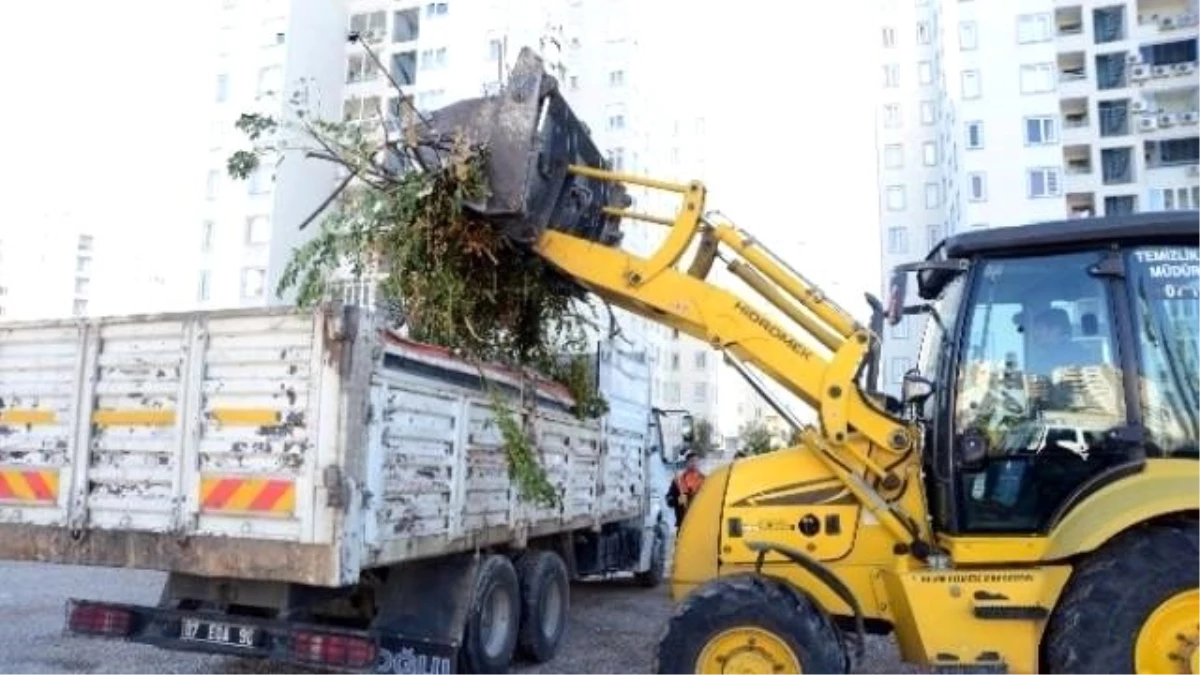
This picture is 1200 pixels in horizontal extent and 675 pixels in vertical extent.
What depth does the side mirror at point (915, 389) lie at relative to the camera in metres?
5.80

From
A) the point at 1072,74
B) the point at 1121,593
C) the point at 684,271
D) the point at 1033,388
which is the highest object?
the point at 1072,74

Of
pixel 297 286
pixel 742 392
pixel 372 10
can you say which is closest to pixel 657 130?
pixel 372 10

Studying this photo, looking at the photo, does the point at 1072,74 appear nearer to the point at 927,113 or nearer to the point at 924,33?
the point at 927,113

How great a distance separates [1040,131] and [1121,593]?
44.2 metres

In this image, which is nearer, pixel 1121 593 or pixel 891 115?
pixel 1121 593

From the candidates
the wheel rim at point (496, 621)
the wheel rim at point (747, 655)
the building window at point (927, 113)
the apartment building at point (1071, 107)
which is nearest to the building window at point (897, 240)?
the building window at point (927, 113)

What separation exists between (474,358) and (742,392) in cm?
7688

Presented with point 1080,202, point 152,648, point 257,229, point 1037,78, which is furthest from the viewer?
point 257,229

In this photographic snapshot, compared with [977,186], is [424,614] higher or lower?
lower

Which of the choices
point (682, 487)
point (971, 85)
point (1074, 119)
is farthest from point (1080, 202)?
point (682, 487)

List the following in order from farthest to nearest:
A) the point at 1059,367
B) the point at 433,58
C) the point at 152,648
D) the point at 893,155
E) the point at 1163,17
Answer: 1. the point at 893,155
2. the point at 433,58
3. the point at 1163,17
4. the point at 152,648
5. the point at 1059,367

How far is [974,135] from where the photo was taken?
45.6 meters

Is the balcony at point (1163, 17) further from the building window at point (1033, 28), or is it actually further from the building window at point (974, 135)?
the building window at point (974, 135)

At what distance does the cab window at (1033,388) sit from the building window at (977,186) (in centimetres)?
4200
